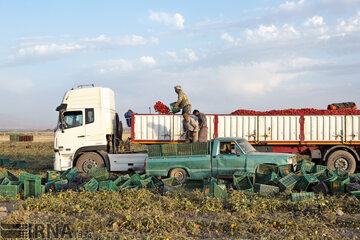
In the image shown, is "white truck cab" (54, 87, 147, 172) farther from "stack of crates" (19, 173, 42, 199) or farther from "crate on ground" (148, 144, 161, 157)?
"stack of crates" (19, 173, 42, 199)

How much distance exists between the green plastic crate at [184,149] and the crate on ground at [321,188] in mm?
3923

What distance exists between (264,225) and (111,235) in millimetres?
2703

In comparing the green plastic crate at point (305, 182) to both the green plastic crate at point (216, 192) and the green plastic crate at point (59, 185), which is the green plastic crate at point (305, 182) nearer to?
the green plastic crate at point (216, 192)

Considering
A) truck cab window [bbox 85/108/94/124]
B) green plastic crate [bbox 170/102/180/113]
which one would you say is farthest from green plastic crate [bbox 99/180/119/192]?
green plastic crate [bbox 170/102/180/113]

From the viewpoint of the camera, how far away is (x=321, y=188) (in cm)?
931

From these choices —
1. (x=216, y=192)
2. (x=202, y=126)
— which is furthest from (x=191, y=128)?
(x=216, y=192)

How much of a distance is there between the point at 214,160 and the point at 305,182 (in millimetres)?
2841

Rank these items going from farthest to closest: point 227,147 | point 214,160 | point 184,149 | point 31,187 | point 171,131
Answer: point 171,131, point 184,149, point 227,147, point 214,160, point 31,187

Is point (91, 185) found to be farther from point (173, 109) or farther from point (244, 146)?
point (173, 109)

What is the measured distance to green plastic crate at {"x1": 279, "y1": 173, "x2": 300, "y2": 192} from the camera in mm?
9398

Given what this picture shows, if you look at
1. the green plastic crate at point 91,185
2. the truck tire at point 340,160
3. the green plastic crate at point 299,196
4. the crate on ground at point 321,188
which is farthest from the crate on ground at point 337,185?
the green plastic crate at point 91,185

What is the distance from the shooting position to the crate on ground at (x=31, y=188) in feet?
32.4

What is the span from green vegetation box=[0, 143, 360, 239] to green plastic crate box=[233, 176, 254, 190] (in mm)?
723

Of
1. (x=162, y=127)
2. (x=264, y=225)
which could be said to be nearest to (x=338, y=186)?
(x=264, y=225)
